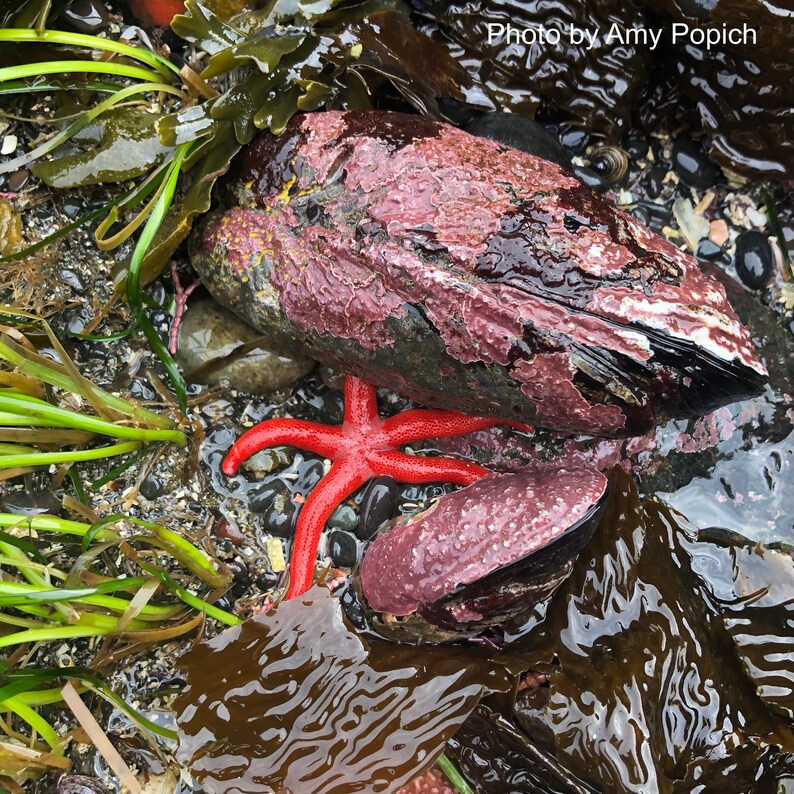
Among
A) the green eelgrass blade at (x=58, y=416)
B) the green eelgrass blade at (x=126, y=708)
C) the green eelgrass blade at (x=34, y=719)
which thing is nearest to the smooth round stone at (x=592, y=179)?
the green eelgrass blade at (x=58, y=416)

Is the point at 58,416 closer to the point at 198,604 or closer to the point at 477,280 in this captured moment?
the point at 198,604

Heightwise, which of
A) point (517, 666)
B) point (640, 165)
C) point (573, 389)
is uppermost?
point (640, 165)

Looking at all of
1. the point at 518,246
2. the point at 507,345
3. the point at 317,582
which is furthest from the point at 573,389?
the point at 317,582

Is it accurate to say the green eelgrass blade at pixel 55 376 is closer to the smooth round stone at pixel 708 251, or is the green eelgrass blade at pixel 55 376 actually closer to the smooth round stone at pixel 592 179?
the smooth round stone at pixel 592 179

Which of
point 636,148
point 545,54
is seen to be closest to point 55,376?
point 545,54

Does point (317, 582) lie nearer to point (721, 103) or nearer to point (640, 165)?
point (640, 165)

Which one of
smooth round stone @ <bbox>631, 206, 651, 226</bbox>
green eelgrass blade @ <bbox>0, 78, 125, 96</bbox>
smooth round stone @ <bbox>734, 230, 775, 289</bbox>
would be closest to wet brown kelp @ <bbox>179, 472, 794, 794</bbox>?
smooth round stone @ <bbox>734, 230, 775, 289</bbox>

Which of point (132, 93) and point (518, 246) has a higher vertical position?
point (132, 93)
